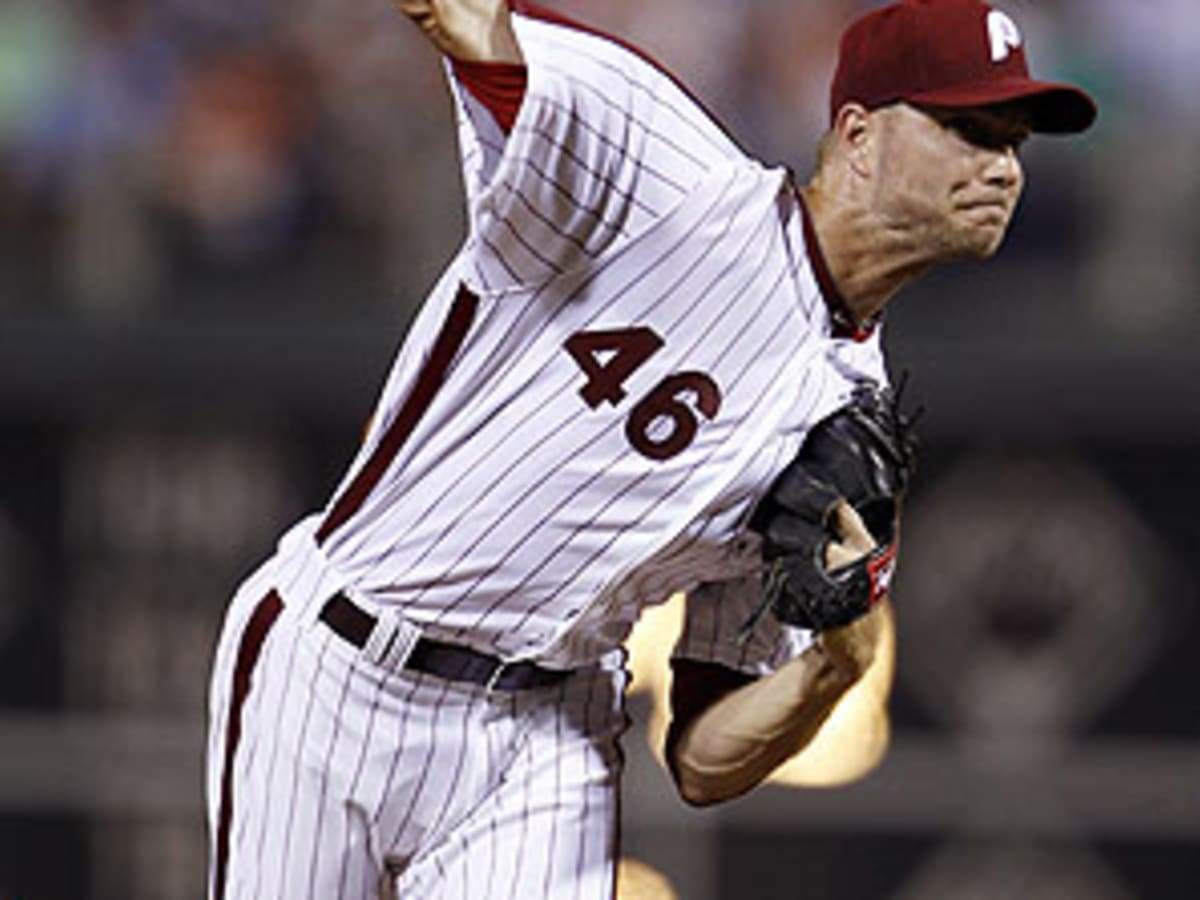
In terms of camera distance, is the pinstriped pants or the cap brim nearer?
the cap brim

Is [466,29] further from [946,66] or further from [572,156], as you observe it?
[946,66]

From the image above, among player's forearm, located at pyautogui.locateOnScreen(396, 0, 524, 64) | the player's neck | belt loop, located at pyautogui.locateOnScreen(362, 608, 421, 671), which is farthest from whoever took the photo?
belt loop, located at pyautogui.locateOnScreen(362, 608, 421, 671)

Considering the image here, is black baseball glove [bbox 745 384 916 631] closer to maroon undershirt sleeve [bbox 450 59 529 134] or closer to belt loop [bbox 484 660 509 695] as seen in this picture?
belt loop [bbox 484 660 509 695]

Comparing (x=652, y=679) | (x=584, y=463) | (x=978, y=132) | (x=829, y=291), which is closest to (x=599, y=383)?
(x=584, y=463)

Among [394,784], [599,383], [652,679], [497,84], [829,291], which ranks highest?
[497,84]

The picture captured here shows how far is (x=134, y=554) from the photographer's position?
6.77 m

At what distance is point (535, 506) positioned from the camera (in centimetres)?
342

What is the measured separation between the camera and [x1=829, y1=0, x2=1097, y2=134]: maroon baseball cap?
331 cm

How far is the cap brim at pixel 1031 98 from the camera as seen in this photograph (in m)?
3.30

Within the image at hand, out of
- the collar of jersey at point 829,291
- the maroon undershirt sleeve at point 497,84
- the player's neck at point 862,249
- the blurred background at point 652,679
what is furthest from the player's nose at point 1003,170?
the blurred background at point 652,679

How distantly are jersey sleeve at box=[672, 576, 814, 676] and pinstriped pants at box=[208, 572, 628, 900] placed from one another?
23 cm

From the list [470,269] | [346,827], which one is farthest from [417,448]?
[346,827]

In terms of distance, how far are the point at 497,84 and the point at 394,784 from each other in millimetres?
961

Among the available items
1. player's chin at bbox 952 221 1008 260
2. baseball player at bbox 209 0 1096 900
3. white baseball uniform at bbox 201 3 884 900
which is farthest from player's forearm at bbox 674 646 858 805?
player's chin at bbox 952 221 1008 260
